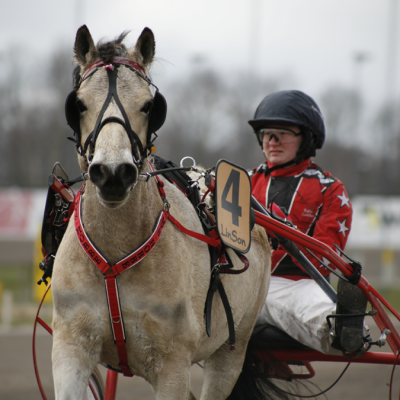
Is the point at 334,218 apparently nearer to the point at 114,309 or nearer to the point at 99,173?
the point at 114,309

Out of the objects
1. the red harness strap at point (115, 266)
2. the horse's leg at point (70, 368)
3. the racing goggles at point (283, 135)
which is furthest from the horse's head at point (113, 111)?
the racing goggles at point (283, 135)

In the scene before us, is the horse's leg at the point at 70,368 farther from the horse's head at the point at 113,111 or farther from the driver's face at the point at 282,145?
the driver's face at the point at 282,145

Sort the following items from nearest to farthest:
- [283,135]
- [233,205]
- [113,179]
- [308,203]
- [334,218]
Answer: [113,179] < [233,205] < [334,218] < [308,203] < [283,135]

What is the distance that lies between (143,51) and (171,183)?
0.63 metres

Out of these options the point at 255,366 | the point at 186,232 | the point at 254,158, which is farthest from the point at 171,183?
the point at 254,158

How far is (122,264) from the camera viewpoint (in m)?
1.87

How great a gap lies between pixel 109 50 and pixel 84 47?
0.11 metres

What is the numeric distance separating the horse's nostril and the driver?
4.95 feet

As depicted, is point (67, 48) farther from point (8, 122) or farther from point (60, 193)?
point (60, 193)

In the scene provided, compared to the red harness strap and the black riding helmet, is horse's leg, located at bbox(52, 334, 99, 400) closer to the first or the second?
the red harness strap

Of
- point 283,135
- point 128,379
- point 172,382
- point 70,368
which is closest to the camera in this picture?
point 70,368

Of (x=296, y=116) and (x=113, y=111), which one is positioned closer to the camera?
(x=113, y=111)

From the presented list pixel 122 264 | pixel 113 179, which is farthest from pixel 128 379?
pixel 113 179

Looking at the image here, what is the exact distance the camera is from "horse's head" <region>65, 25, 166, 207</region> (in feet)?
5.22
